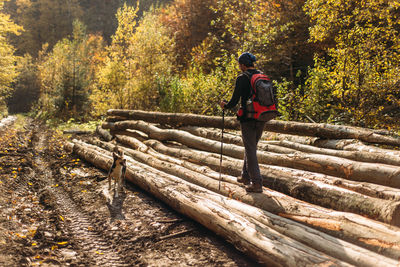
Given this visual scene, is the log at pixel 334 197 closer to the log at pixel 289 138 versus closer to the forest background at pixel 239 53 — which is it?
the log at pixel 289 138

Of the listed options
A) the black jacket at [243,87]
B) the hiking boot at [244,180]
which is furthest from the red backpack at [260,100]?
the hiking boot at [244,180]

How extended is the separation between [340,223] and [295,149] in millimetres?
3167

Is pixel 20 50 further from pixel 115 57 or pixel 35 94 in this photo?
pixel 115 57

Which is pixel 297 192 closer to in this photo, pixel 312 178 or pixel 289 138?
pixel 312 178

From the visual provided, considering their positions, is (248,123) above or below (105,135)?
above

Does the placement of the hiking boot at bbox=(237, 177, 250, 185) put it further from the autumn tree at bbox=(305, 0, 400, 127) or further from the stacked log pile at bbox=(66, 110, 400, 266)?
the autumn tree at bbox=(305, 0, 400, 127)

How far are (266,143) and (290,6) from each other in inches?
488

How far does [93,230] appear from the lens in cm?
433

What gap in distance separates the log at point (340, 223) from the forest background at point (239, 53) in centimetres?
510

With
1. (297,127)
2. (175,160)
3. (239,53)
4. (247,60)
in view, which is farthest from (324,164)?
(239,53)

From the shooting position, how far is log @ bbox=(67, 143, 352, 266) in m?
2.96

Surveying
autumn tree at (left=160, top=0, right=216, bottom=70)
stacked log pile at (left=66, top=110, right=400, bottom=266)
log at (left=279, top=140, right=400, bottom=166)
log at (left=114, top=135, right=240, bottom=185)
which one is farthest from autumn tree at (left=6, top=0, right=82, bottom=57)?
log at (left=279, top=140, right=400, bottom=166)

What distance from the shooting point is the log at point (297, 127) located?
18.5ft

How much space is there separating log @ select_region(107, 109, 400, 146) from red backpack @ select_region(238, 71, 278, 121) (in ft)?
8.17
